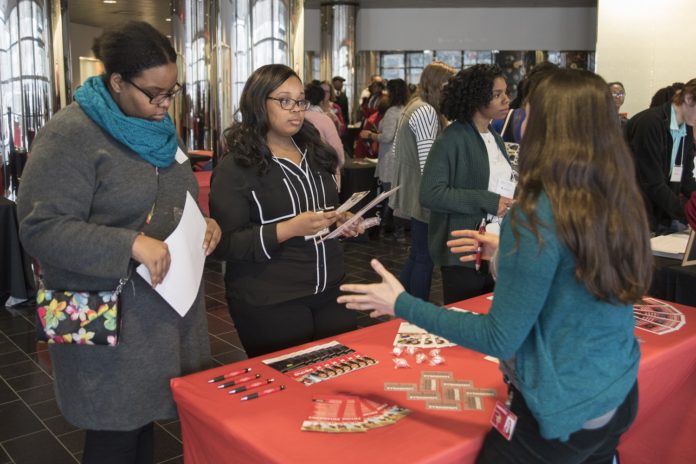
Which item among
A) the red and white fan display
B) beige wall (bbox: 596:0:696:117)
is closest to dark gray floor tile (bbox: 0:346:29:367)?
the red and white fan display

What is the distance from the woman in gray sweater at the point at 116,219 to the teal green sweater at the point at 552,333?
0.79m

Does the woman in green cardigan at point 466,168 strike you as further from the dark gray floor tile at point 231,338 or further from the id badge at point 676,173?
the dark gray floor tile at point 231,338

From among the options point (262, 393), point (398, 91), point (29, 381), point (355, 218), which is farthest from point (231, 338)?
point (398, 91)

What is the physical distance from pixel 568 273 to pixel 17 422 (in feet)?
9.16

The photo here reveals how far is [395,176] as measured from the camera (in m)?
4.50

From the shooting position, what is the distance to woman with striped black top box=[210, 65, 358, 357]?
2121 mm

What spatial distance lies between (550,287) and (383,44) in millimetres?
13590

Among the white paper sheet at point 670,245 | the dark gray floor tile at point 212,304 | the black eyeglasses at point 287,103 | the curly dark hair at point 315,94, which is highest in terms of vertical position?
→ the curly dark hair at point 315,94

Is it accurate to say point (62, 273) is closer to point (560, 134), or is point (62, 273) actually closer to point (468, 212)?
point (560, 134)

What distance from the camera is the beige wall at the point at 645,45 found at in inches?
297

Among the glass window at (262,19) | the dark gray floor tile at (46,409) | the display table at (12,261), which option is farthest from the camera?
the glass window at (262,19)

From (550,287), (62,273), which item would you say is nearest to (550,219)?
(550,287)

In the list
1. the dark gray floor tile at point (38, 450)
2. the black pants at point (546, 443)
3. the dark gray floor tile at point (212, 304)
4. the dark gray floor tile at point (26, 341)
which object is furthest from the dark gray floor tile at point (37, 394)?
the black pants at point (546, 443)

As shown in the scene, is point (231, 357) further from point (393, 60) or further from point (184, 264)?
point (393, 60)
